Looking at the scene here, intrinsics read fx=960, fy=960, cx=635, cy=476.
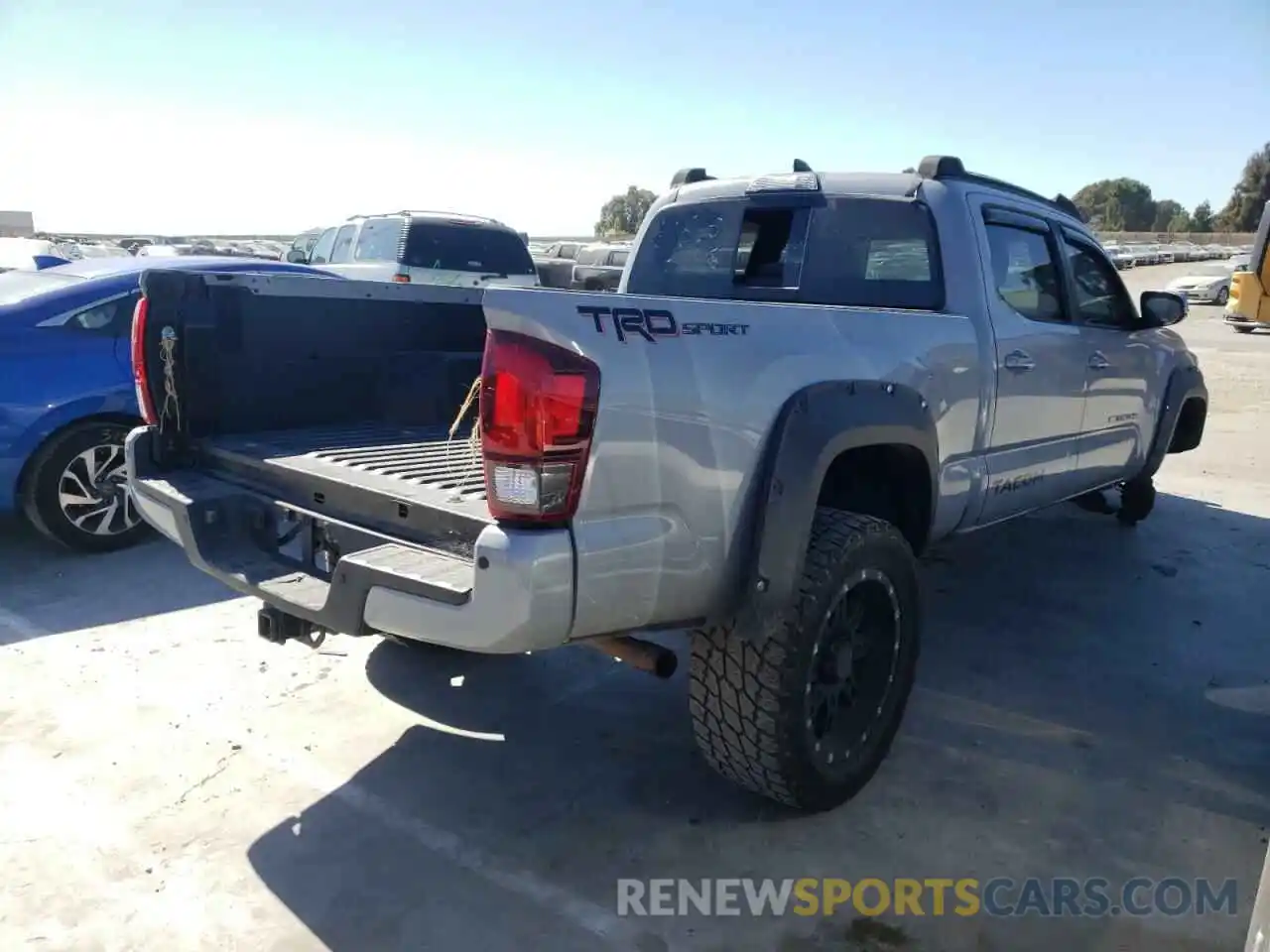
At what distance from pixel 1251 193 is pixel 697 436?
103 m

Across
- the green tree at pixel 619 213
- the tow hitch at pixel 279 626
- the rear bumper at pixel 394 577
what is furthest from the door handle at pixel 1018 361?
the green tree at pixel 619 213

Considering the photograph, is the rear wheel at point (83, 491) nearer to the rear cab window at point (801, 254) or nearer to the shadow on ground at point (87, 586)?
the shadow on ground at point (87, 586)

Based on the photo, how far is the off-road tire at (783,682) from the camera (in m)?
2.73

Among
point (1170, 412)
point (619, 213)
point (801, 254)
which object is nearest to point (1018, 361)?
point (801, 254)

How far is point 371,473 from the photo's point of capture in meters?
3.07

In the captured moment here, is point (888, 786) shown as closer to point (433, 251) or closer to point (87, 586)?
point (87, 586)

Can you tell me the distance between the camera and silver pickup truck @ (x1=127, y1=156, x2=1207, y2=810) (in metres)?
2.29

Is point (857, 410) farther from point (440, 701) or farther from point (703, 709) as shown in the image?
point (440, 701)

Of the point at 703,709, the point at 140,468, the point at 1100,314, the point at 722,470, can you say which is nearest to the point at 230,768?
the point at 140,468

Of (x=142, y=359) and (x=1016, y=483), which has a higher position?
(x=142, y=359)

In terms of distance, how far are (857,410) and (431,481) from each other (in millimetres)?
1325

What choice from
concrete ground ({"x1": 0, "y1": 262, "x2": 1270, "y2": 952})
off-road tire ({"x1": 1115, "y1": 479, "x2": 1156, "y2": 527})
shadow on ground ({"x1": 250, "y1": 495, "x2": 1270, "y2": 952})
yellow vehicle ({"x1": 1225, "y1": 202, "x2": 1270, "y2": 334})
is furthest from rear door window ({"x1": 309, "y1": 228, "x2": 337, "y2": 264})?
yellow vehicle ({"x1": 1225, "y1": 202, "x2": 1270, "y2": 334})

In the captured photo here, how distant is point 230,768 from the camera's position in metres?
3.31

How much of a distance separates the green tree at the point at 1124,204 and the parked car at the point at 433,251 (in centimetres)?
10907
